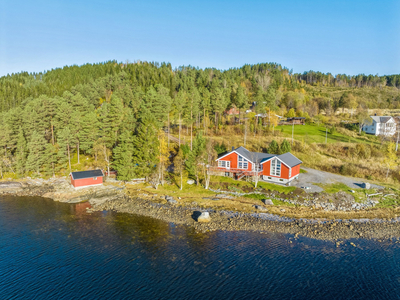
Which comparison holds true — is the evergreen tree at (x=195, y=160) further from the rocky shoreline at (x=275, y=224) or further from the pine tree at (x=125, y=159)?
the pine tree at (x=125, y=159)

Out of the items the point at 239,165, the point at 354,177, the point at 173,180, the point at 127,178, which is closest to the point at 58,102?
the point at 127,178

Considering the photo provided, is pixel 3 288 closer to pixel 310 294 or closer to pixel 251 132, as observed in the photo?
pixel 310 294

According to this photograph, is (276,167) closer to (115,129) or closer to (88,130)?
(115,129)

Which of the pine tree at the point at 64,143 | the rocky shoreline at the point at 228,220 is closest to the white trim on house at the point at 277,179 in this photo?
the rocky shoreline at the point at 228,220

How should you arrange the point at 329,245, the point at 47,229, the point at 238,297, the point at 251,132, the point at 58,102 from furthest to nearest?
the point at 251,132 < the point at 58,102 < the point at 47,229 < the point at 329,245 < the point at 238,297

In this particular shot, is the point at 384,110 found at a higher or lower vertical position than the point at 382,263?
higher

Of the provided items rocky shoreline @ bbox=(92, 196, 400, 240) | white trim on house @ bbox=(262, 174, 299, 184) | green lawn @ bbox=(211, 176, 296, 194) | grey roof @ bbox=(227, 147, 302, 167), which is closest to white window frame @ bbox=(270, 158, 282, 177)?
white trim on house @ bbox=(262, 174, 299, 184)
